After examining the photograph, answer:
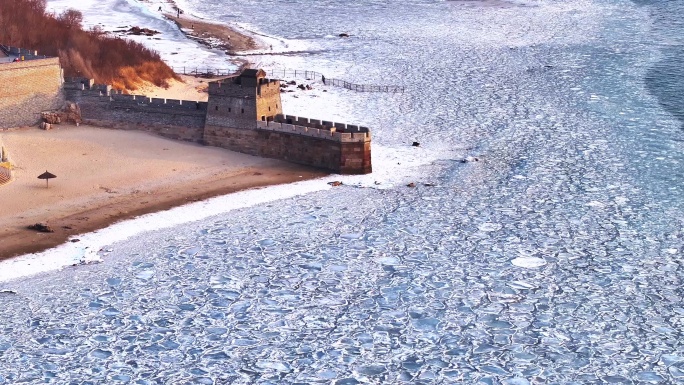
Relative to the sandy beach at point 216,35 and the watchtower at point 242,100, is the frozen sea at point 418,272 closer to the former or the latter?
the watchtower at point 242,100

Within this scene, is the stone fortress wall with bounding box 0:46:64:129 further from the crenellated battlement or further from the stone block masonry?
the crenellated battlement

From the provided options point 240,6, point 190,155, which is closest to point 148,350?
point 190,155

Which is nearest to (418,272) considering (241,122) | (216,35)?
(241,122)

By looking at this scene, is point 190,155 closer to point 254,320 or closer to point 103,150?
point 103,150

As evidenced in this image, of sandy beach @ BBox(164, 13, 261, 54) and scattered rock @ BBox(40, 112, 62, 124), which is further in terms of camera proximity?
sandy beach @ BBox(164, 13, 261, 54)

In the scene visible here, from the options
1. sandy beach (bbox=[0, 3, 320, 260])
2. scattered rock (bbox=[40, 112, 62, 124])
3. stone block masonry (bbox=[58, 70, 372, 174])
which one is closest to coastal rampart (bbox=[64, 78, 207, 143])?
stone block masonry (bbox=[58, 70, 372, 174])

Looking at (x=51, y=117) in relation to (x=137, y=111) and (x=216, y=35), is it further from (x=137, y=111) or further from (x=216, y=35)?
(x=216, y=35)
